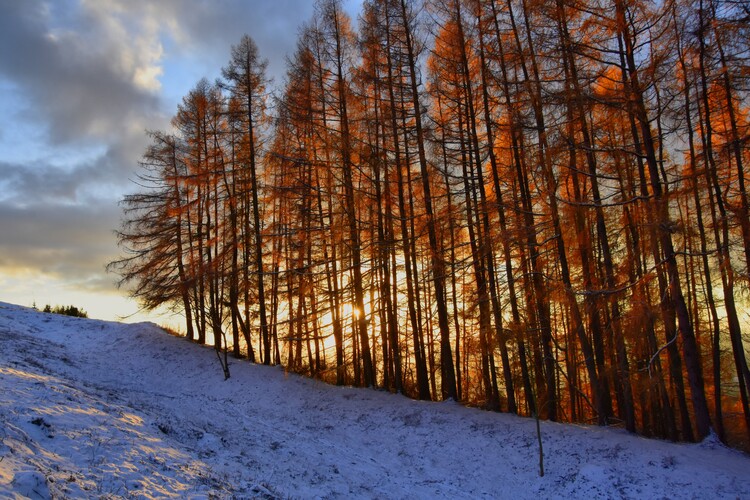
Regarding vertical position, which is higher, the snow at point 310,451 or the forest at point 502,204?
the forest at point 502,204

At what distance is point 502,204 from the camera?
1218 centimetres

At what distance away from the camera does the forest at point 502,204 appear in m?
9.83

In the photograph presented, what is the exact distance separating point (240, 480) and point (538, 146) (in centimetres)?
1061

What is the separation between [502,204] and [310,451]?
837 centimetres

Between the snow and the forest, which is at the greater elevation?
the forest

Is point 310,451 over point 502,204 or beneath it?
beneath

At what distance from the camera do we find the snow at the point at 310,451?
633 centimetres

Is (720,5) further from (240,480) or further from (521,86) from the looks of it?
(240,480)

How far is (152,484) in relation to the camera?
20.4ft

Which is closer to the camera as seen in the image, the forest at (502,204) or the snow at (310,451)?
the snow at (310,451)

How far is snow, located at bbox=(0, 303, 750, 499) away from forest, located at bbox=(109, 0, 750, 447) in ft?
4.88

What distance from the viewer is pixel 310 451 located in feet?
36.8

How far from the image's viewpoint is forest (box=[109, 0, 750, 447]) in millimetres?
9828

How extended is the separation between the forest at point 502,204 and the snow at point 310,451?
1.49 meters
